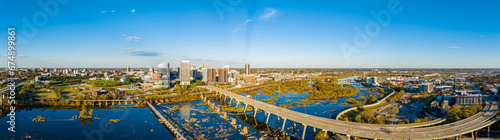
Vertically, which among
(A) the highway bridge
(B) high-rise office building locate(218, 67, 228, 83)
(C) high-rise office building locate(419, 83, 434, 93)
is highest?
(B) high-rise office building locate(218, 67, 228, 83)

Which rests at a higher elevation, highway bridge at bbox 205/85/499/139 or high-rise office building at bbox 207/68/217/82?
high-rise office building at bbox 207/68/217/82

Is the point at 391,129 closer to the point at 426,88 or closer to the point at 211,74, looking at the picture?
the point at 426,88

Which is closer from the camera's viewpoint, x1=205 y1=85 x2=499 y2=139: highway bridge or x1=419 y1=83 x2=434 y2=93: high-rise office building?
x1=205 y1=85 x2=499 y2=139: highway bridge

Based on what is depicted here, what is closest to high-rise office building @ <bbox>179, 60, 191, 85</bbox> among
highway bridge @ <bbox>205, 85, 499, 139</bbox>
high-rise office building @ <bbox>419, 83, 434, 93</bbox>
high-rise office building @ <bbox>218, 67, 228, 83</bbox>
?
high-rise office building @ <bbox>218, 67, 228, 83</bbox>

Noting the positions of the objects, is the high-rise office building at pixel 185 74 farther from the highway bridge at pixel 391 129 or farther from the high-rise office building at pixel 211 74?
the highway bridge at pixel 391 129

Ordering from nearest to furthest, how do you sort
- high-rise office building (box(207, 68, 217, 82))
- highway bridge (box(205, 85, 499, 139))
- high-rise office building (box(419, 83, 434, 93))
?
highway bridge (box(205, 85, 499, 139)) < high-rise office building (box(419, 83, 434, 93)) < high-rise office building (box(207, 68, 217, 82))

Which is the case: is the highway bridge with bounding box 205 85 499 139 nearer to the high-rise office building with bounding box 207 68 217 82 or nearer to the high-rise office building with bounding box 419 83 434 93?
the high-rise office building with bounding box 419 83 434 93

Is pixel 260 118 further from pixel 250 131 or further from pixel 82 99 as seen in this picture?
pixel 82 99

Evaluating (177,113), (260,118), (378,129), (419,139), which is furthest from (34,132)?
(419,139)

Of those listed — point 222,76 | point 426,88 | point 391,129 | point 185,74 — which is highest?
point 185,74

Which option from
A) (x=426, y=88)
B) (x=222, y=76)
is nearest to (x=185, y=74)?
(x=222, y=76)

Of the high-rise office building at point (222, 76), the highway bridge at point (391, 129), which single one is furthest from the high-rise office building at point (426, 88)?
the high-rise office building at point (222, 76)
